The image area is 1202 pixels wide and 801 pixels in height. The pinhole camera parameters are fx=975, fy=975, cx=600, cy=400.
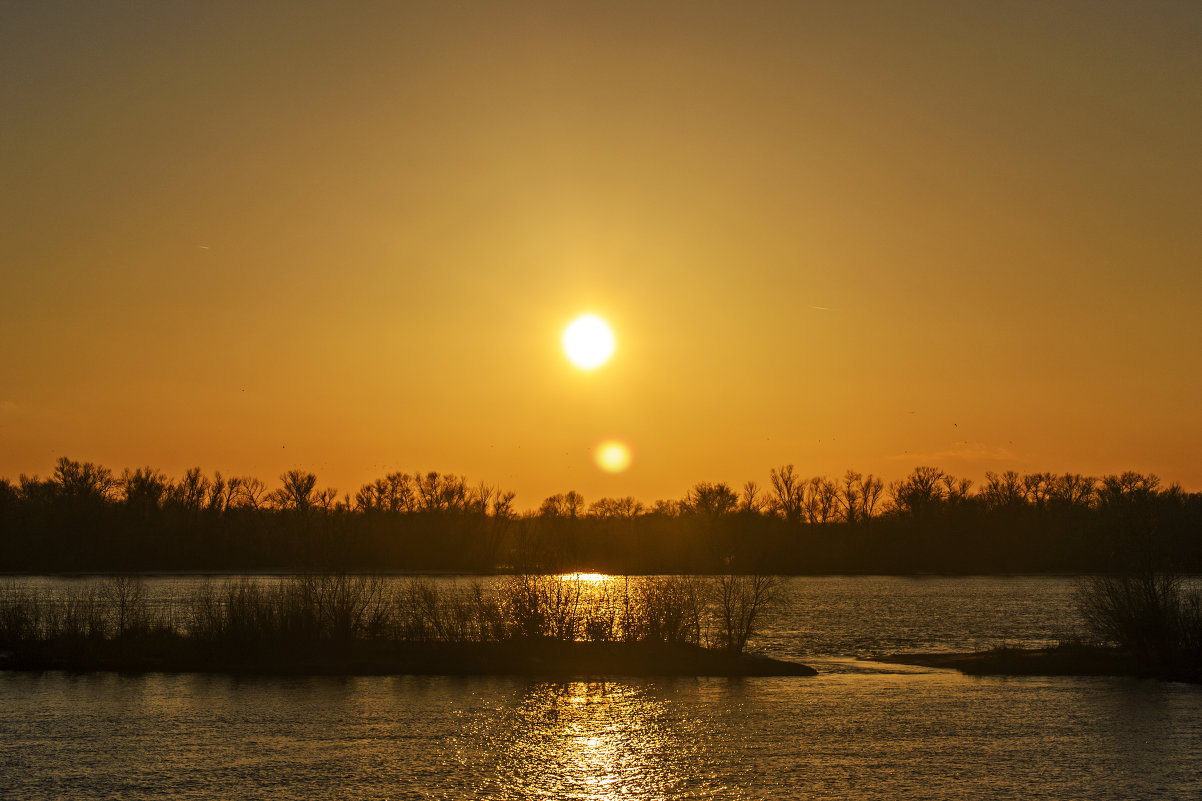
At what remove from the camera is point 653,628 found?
42938mm

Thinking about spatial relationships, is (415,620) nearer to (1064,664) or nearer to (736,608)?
(736,608)

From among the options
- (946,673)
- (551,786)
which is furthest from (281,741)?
(946,673)

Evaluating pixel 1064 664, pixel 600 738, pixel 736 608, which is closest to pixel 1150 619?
pixel 1064 664

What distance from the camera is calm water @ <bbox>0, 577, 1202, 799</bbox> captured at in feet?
63.7

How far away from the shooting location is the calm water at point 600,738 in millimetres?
19422

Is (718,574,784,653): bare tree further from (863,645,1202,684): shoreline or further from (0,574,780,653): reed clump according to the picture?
(863,645,1202,684): shoreline

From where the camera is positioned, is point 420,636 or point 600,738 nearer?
point 600,738

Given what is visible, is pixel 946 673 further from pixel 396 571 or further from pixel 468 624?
pixel 396 571

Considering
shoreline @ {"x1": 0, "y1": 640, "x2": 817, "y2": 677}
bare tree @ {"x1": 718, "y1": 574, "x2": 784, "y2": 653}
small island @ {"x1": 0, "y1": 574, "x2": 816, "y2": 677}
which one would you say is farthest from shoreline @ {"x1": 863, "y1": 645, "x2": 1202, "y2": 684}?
small island @ {"x1": 0, "y1": 574, "x2": 816, "y2": 677}

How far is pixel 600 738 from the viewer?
968 inches

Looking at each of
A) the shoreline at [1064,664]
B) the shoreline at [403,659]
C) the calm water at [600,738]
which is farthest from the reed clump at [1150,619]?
the shoreline at [403,659]

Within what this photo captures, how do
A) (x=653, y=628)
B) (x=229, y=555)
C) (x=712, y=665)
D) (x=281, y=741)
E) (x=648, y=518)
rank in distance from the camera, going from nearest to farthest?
(x=281, y=741)
(x=712, y=665)
(x=653, y=628)
(x=229, y=555)
(x=648, y=518)

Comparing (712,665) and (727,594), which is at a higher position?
(727,594)

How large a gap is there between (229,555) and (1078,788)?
4588 inches
